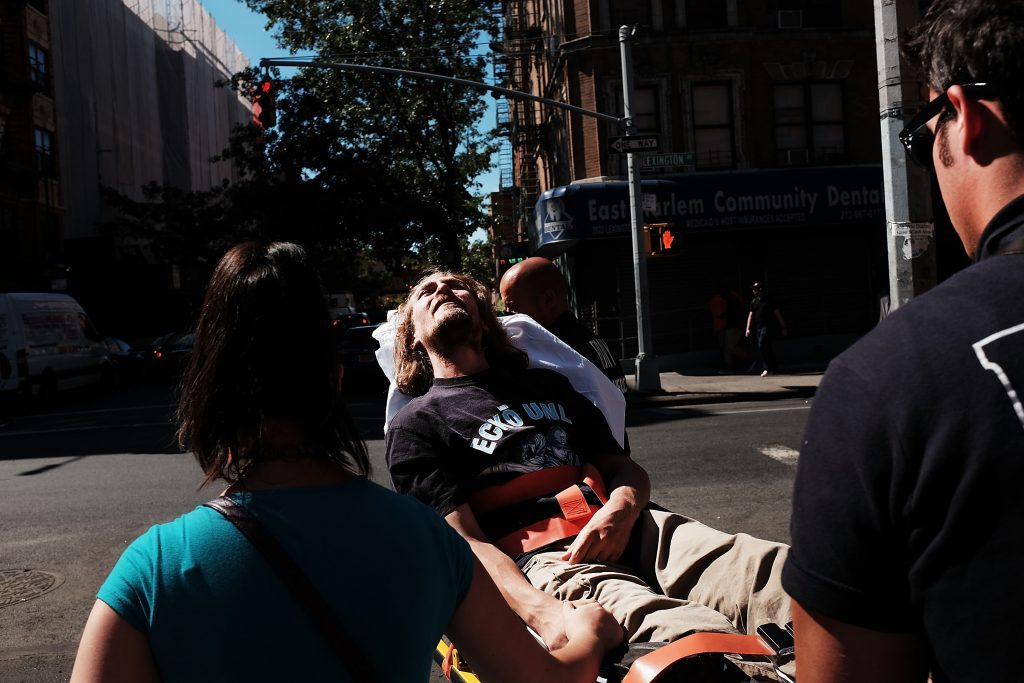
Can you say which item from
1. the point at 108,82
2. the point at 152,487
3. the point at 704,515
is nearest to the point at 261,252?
the point at 704,515

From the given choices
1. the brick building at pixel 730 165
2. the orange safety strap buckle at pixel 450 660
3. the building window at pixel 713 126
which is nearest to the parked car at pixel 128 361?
the brick building at pixel 730 165

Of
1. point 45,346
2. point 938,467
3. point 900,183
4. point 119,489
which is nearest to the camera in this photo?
point 938,467

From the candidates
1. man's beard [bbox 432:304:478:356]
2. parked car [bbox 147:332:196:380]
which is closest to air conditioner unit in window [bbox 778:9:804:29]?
parked car [bbox 147:332:196:380]

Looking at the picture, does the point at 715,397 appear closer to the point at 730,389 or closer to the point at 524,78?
the point at 730,389

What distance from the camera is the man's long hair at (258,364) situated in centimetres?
161

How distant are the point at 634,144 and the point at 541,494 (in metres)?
13.6

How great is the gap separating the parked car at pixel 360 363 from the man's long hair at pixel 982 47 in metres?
19.1

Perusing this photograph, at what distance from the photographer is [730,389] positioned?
17.1 m

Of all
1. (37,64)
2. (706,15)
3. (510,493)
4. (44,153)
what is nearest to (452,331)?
(510,493)

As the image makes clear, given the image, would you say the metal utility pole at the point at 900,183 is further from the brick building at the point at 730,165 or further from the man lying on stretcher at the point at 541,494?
the brick building at the point at 730,165

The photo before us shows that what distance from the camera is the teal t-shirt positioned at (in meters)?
1.52

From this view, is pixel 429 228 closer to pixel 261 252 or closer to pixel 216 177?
pixel 216 177

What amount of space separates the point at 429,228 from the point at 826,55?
16.0 metres

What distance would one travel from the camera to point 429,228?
34.9 metres
